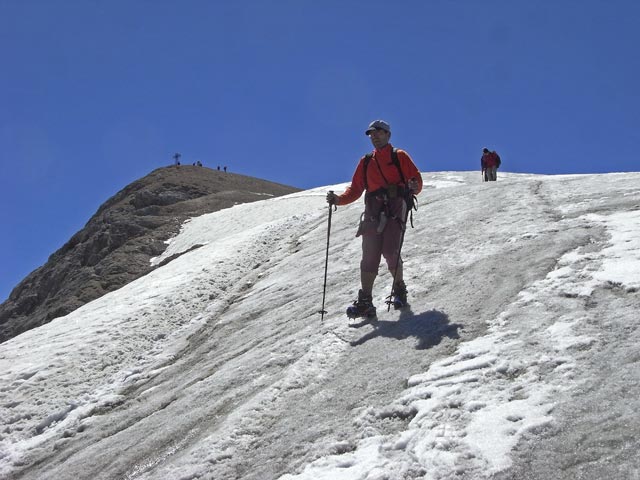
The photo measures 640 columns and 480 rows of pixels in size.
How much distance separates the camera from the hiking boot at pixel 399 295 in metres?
9.09

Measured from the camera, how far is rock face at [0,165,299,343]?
24031 mm

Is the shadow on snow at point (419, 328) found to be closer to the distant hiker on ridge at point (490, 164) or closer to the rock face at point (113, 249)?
the rock face at point (113, 249)

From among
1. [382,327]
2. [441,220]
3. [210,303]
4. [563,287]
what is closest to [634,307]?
[563,287]

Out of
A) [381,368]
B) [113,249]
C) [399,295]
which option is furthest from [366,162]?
[113,249]

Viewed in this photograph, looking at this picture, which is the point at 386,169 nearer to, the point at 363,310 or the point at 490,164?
the point at 363,310

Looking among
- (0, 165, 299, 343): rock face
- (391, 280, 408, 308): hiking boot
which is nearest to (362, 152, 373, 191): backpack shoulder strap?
(391, 280, 408, 308): hiking boot

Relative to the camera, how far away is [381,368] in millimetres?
6914

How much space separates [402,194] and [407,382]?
348cm

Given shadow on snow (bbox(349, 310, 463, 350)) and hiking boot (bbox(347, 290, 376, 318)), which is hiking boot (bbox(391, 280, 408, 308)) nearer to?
shadow on snow (bbox(349, 310, 463, 350))

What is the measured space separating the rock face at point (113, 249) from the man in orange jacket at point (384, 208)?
15.0m

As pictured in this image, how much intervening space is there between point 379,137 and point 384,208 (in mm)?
1006

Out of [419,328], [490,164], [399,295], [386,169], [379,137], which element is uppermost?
[490,164]

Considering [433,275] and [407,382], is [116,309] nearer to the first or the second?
[433,275]

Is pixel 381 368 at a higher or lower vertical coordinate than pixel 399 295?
lower
